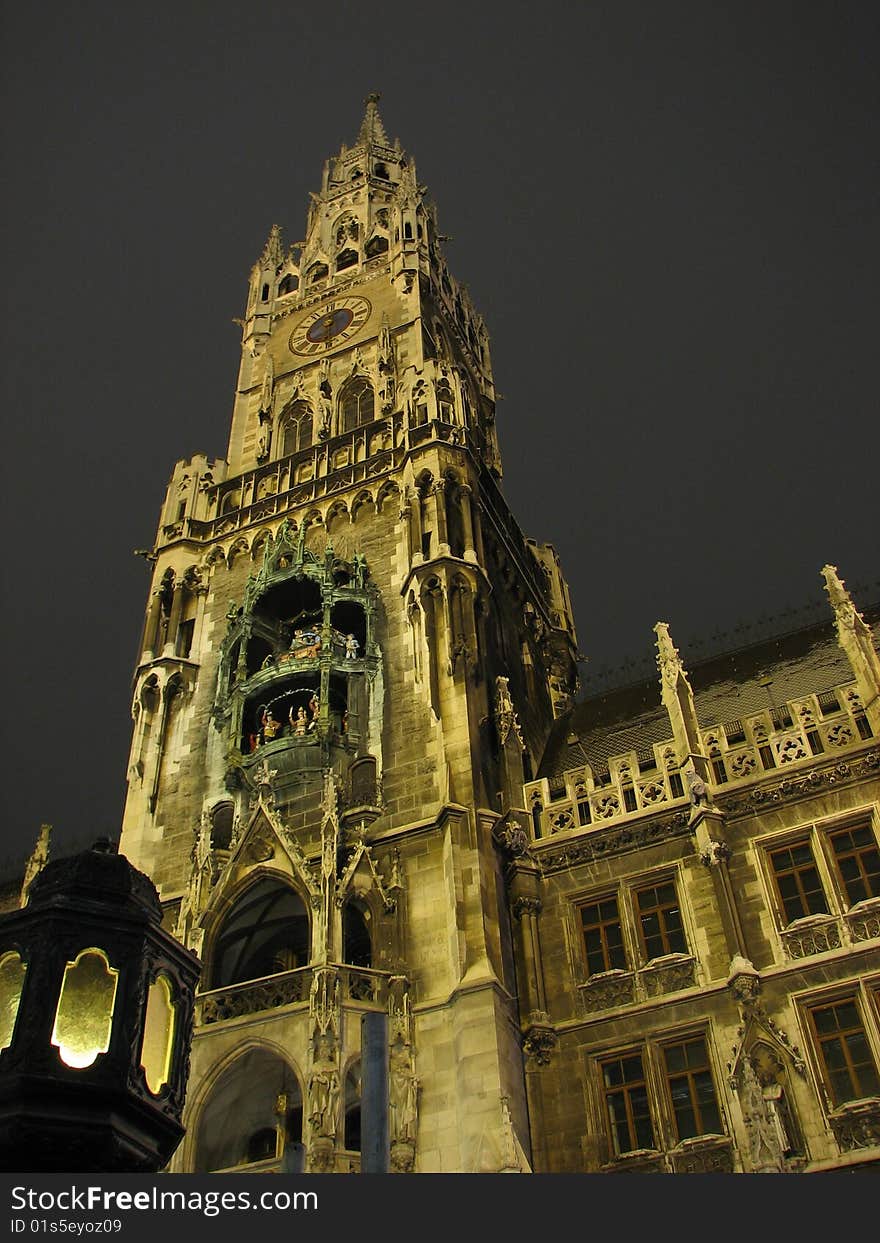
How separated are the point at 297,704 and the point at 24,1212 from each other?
22.8 metres

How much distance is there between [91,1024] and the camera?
8500mm

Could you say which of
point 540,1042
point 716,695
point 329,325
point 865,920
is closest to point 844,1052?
point 865,920

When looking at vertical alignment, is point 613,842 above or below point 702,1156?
above

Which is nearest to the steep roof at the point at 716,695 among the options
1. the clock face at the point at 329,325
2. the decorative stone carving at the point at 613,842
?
the decorative stone carving at the point at 613,842

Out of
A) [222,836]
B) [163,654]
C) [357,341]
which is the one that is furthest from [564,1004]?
[357,341]

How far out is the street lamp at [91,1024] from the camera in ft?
26.0

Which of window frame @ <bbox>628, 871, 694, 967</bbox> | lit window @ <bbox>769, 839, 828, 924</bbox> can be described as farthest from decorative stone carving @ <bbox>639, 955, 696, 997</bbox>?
lit window @ <bbox>769, 839, 828, 924</bbox>

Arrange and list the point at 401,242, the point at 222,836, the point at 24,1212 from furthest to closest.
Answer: the point at 401,242
the point at 222,836
the point at 24,1212

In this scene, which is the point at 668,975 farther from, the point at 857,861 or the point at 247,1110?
the point at 247,1110

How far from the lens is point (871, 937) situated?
22859mm

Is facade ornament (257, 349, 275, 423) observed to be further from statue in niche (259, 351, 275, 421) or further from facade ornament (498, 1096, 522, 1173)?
facade ornament (498, 1096, 522, 1173)

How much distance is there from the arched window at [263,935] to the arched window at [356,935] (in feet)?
3.56

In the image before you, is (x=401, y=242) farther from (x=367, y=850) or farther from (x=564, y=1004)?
(x=564, y=1004)

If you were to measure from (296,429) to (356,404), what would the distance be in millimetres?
2376
